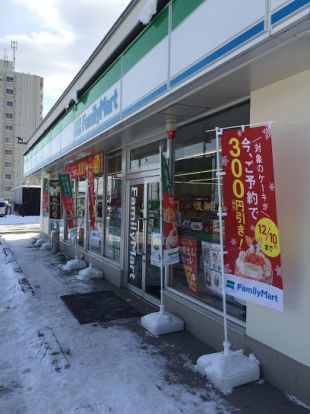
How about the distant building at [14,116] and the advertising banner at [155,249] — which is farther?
the distant building at [14,116]

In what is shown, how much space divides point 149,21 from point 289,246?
10.6 feet

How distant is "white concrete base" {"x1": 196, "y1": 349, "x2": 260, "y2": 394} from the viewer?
12.1 ft

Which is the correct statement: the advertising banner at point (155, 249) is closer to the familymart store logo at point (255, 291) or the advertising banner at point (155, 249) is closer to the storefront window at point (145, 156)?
the storefront window at point (145, 156)

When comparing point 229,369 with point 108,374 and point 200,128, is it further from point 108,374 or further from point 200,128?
point 200,128

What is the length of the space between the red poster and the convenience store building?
0.16 ft

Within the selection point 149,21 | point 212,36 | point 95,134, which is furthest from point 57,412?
point 95,134

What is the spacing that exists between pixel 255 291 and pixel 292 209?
85 centimetres

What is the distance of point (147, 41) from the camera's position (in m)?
5.03

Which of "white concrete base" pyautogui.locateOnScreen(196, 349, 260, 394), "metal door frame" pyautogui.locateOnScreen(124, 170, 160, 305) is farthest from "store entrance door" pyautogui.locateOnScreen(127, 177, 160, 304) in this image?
"white concrete base" pyautogui.locateOnScreen(196, 349, 260, 394)

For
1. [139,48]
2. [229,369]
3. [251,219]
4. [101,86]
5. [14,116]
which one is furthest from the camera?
[14,116]

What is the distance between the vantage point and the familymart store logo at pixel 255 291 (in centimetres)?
341

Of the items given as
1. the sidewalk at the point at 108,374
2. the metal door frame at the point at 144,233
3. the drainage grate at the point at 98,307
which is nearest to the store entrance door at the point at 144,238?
the metal door frame at the point at 144,233

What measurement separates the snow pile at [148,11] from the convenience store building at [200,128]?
0.07 meters

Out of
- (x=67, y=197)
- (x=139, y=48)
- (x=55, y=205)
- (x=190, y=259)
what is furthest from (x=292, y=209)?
(x=55, y=205)
